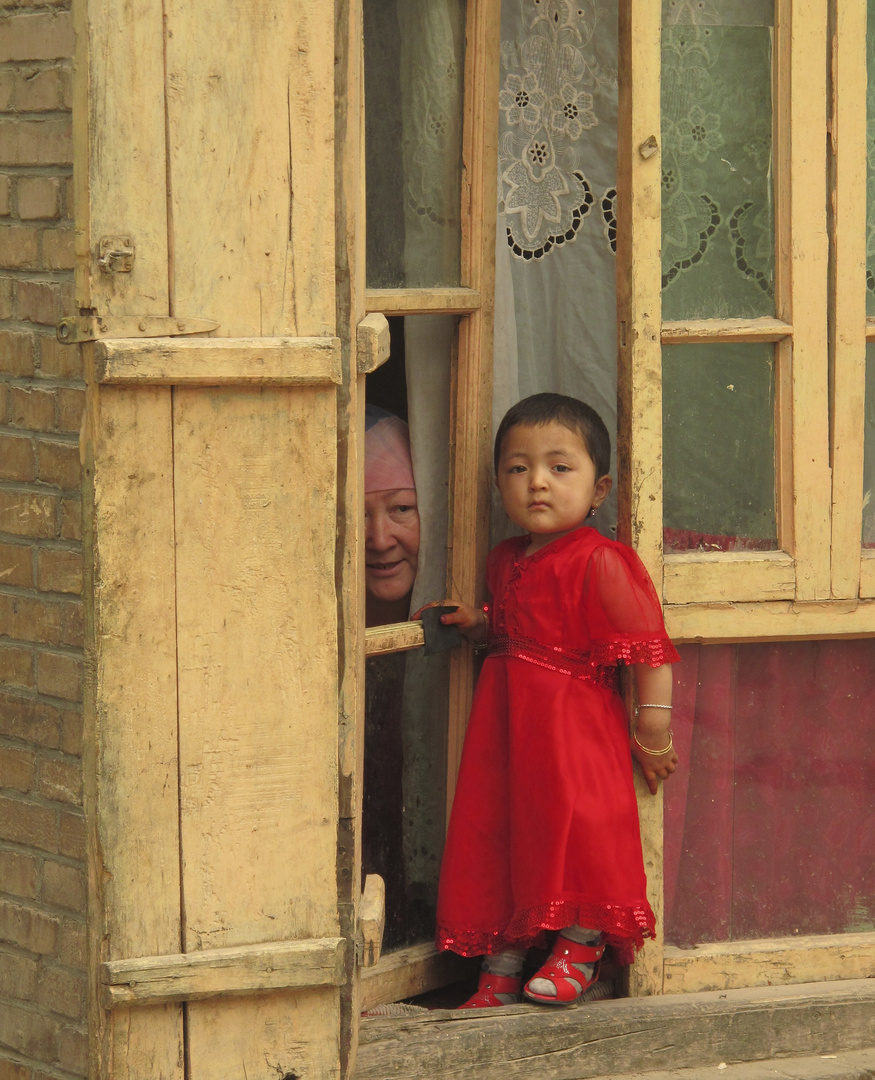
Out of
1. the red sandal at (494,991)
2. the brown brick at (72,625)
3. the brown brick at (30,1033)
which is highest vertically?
the brown brick at (72,625)

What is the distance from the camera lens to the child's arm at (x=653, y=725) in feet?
8.80

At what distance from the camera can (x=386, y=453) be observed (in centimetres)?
290

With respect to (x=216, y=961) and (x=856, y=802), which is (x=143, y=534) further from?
(x=856, y=802)

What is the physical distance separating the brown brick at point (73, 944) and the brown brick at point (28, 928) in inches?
0.7

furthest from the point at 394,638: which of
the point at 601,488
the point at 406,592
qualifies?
the point at 601,488

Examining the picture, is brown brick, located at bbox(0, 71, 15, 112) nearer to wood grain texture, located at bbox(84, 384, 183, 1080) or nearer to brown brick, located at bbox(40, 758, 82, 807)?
wood grain texture, located at bbox(84, 384, 183, 1080)

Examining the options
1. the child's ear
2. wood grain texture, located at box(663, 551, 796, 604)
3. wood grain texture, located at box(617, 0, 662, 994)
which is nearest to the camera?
wood grain texture, located at box(617, 0, 662, 994)

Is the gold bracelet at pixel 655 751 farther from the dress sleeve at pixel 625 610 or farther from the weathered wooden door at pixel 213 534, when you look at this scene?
the weathered wooden door at pixel 213 534

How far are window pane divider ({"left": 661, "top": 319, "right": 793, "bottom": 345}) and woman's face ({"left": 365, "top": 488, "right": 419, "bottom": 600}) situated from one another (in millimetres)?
658

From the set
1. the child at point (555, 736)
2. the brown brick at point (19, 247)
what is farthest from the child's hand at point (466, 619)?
the brown brick at point (19, 247)

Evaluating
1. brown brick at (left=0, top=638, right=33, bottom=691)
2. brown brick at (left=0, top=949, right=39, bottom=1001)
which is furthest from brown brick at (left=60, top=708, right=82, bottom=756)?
brown brick at (left=0, top=949, right=39, bottom=1001)

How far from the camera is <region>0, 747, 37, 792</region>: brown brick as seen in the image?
2463 millimetres

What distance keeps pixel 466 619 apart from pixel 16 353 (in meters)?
1.07

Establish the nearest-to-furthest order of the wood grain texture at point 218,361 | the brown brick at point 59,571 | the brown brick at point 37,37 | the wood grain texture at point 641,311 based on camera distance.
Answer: the wood grain texture at point 218,361, the brown brick at point 37,37, the brown brick at point 59,571, the wood grain texture at point 641,311
